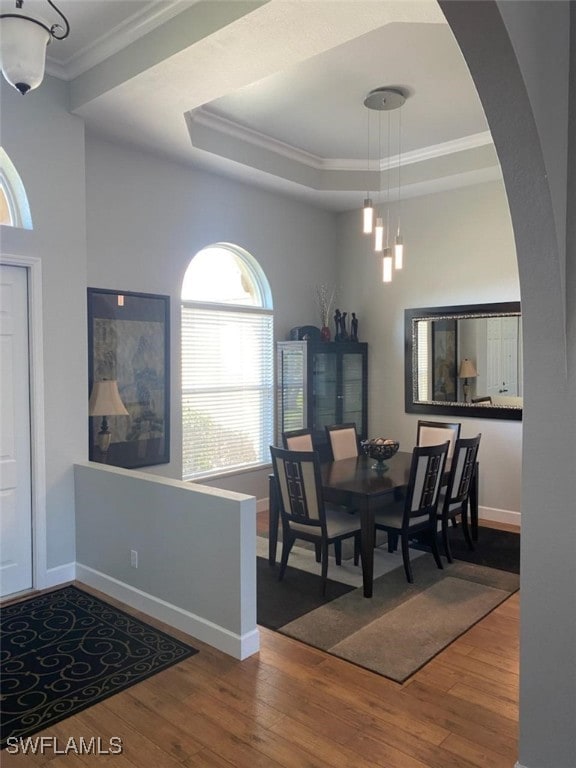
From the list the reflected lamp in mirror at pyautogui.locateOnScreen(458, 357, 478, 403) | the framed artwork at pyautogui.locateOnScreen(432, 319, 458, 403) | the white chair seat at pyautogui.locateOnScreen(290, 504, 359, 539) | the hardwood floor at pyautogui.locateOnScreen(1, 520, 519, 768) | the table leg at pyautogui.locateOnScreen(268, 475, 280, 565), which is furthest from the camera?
the framed artwork at pyautogui.locateOnScreen(432, 319, 458, 403)

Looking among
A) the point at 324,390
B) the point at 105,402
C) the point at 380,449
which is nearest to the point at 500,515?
the point at 380,449

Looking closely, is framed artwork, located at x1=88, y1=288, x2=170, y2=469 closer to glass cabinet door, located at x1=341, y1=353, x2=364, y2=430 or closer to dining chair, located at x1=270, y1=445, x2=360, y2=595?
dining chair, located at x1=270, y1=445, x2=360, y2=595

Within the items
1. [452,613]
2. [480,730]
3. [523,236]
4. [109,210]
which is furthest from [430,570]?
[109,210]

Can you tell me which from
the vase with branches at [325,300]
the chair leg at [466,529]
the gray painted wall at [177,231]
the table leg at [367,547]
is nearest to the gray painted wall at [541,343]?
the table leg at [367,547]

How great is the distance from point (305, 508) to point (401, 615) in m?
0.86

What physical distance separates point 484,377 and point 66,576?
4.00m

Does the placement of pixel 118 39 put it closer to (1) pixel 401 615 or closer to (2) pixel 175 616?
(2) pixel 175 616

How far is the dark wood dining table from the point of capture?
3.66 meters

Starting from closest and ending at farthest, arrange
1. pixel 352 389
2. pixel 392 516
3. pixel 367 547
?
pixel 367 547
pixel 392 516
pixel 352 389

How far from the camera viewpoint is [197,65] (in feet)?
10.5

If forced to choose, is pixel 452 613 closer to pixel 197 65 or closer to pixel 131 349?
pixel 131 349

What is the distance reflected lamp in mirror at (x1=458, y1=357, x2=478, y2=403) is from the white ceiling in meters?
1.71

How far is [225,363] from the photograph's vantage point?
217 inches

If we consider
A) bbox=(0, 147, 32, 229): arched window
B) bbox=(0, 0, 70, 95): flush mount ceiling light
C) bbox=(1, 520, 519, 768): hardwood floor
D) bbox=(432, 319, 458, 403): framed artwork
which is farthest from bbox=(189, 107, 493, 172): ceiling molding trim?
bbox=(1, 520, 519, 768): hardwood floor
